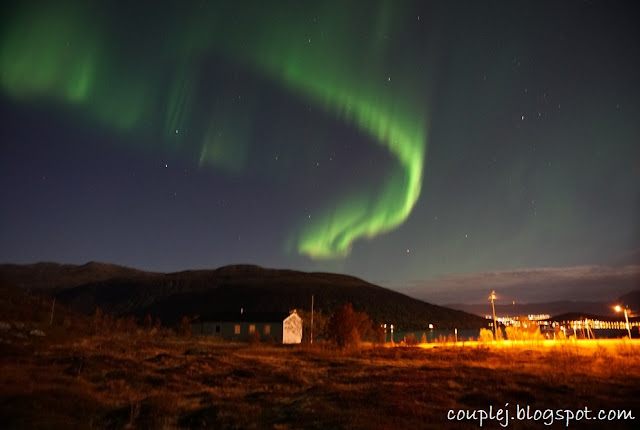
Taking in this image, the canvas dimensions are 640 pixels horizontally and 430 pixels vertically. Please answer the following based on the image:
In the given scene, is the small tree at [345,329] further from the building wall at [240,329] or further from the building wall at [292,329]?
the building wall at [240,329]

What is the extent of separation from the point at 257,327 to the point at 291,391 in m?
50.7

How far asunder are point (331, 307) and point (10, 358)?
120 metres

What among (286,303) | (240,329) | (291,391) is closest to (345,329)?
(291,391)

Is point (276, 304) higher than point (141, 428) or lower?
higher

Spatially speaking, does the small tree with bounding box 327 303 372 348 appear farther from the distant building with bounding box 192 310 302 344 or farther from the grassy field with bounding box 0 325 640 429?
the distant building with bounding box 192 310 302 344

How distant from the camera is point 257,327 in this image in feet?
225

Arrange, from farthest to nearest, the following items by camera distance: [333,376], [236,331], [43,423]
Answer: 1. [236,331]
2. [333,376]
3. [43,423]

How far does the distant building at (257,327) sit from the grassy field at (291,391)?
36867 millimetres

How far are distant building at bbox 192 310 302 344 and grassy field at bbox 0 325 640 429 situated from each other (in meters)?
36.9

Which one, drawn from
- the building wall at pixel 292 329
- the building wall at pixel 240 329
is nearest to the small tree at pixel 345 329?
the building wall at pixel 292 329

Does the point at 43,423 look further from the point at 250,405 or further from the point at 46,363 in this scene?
the point at 46,363

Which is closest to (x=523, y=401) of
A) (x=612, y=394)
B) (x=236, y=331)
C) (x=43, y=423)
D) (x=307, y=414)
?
(x=612, y=394)

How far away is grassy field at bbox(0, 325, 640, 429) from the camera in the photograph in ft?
43.8

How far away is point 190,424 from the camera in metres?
13.4
